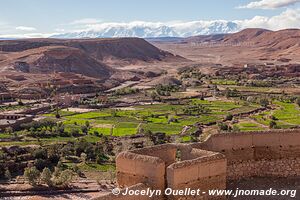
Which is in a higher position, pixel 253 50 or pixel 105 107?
pixel 253 50

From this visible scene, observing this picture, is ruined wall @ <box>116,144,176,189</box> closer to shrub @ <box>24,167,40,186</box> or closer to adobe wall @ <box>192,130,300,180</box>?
adobe wall @ <box>192,130,300,180</box>

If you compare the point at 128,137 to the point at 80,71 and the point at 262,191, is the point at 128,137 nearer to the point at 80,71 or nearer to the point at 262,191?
the point at 262,191

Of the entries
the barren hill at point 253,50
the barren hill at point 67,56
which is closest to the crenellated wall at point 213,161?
the barren hill at point 67,56

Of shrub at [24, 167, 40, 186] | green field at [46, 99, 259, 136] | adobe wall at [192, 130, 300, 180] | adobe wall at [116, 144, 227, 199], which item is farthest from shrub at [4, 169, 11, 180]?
adobe wall at [116, 144, 227, 199]

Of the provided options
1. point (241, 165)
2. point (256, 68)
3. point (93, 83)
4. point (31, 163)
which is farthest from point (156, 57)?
point (241, 165)

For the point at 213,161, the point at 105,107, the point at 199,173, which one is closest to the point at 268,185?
the point at 213,161

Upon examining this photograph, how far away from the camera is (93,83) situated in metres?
74.7

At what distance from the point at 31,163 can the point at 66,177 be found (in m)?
5.98

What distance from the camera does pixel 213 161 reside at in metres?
8.91

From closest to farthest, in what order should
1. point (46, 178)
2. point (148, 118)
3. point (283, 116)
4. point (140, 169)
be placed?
point (140, 169), point (46, 178), point (283, 116), point (148, 118)

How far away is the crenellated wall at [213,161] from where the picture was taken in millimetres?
8461

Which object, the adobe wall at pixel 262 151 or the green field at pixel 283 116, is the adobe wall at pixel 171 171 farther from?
the green field at pixel 283 116

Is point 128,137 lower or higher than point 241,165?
lower

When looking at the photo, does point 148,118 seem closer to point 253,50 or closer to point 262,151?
point 262,151
